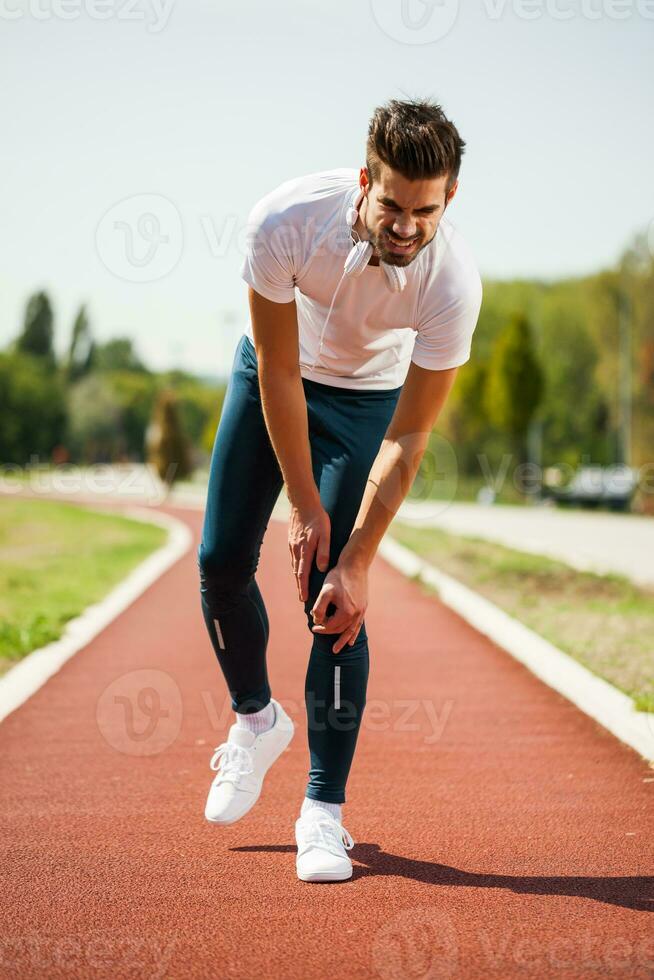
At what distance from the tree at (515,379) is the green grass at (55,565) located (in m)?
18.6

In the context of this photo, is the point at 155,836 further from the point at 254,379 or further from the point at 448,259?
the point at 448,259

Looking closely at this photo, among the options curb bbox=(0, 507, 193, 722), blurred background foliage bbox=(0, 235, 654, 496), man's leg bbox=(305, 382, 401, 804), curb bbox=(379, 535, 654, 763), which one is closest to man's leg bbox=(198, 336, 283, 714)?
man's leg bbox=(305, 382, 401, 804)

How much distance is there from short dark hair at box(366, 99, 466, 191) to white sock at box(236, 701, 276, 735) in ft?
6.27

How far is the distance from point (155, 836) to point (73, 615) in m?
5.34

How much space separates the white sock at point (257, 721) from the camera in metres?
3.91

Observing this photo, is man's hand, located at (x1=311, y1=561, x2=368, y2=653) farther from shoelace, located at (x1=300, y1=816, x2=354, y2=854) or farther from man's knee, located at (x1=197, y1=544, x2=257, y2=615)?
shoelace, located at (x1=300, y1=816, x2=354, y2=854)

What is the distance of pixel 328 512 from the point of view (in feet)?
11.5

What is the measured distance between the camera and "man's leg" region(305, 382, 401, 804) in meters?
3.47

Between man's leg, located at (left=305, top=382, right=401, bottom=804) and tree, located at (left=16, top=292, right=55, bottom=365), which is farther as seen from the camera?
tree, located at (left=16, top=292, right=55, bottom=365)

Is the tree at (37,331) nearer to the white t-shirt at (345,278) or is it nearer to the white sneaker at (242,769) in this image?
the white sneaker at (242,769)

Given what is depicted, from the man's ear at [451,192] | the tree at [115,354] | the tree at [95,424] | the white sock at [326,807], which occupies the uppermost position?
the man's ear at [451,192]

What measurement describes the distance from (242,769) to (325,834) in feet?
1.80

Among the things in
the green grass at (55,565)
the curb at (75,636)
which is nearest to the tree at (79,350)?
the green grass at (55,565)

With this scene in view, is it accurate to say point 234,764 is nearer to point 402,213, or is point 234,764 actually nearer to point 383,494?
point 383,494
